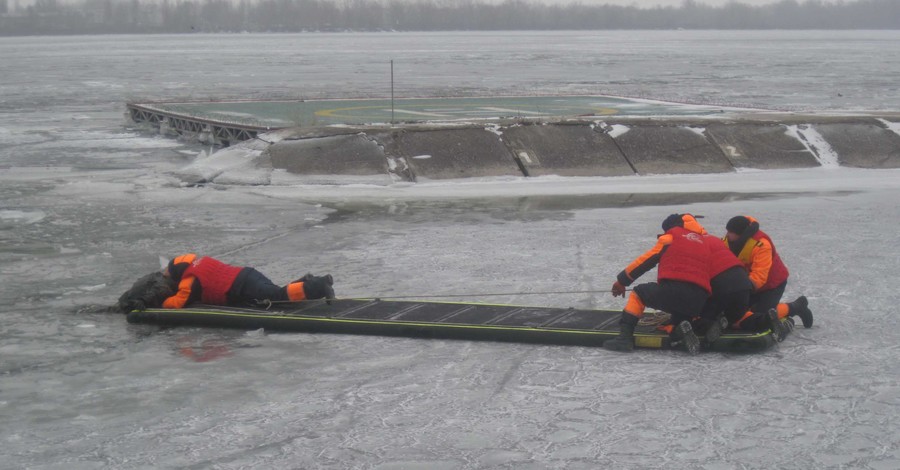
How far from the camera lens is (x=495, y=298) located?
10.0 m

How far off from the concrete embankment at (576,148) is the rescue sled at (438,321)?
9.04 m

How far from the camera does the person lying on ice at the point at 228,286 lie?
30.8ft

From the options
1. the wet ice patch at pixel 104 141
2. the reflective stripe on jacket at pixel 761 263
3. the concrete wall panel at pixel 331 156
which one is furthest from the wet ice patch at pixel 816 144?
the wet ice patch at pixel 104 141

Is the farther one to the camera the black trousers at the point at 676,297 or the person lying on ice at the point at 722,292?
the person lying on ice at the point at 722,292

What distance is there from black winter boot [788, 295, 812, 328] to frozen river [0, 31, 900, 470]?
170mm

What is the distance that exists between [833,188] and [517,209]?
591 centimetres

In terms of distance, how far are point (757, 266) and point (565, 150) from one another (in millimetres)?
11545

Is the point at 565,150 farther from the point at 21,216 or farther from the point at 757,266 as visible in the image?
the point at 757,266

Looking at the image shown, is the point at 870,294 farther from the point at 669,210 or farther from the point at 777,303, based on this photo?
the point at 669,210

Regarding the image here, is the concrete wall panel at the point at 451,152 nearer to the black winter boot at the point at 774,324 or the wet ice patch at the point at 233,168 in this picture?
the wet ice patch at the point at 233,168

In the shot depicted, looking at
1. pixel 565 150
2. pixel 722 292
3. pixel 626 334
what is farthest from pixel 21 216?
pixel 722 292

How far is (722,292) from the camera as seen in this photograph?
322 inches

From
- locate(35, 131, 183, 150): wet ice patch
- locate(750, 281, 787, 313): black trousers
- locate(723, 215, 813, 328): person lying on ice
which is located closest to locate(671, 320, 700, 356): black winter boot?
locate(723, 215, 813, 328): person lying on ice

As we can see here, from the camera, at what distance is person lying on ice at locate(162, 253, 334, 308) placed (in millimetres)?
9391
